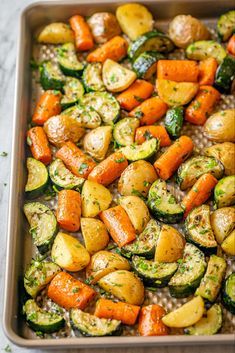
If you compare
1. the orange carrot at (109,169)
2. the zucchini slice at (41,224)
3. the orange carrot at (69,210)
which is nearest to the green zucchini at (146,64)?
the orange carrot at (109,169)

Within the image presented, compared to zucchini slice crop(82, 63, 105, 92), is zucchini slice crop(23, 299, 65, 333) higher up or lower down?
lower down

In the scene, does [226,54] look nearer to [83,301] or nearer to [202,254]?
[202,254]

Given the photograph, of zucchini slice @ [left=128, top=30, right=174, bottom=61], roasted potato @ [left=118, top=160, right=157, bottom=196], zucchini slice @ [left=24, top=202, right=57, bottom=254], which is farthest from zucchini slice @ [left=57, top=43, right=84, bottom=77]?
zucchini slice @ [left=24, top=202, right=57, bottom=254]

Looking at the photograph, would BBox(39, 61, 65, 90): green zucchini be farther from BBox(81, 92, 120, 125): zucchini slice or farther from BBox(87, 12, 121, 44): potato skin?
BBox(87, 12, 121, 44): potato skin

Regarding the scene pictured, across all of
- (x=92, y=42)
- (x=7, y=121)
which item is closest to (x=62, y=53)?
(x=92, y=42)

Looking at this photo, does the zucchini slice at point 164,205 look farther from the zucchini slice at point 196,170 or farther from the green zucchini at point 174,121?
the green zucchini at point 174,121

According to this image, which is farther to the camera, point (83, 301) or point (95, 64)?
point (95, 64)
